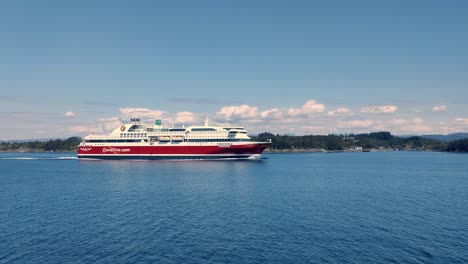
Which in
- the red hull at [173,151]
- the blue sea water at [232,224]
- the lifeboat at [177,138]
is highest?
the lifeboat at [177,138]

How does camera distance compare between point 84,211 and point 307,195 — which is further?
point 307,195

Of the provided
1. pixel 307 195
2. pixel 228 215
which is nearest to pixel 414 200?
pixel 307 195

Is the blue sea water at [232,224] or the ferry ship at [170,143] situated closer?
the blue sea water at [232,224]

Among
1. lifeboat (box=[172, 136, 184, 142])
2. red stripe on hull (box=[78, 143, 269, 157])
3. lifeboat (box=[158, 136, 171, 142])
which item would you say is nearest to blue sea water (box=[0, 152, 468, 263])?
red stripe on hull (box=[78, 143, 269, 157])

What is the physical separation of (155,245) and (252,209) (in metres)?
17.1

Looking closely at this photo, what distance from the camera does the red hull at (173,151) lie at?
120 m

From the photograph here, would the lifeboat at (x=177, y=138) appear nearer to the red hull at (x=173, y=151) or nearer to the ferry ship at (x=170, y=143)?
the ferry ship at (x=170, y=143)

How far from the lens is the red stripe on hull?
4727 inches

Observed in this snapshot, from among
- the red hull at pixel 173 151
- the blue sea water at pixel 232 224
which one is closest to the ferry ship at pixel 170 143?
the red hull at pixel 173 151

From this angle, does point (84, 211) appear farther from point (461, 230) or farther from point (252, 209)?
point (461, 230)

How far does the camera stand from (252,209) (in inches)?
1799

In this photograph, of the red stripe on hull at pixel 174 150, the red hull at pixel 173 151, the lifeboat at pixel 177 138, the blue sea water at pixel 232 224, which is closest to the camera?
the blue sea water at pixel 232 224

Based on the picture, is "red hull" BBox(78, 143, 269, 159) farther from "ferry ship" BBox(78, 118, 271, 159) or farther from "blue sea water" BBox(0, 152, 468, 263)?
"blue sea water" BBox(0, 152, 468, 263)

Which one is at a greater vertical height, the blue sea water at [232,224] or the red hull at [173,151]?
the red hull at [173,151]
